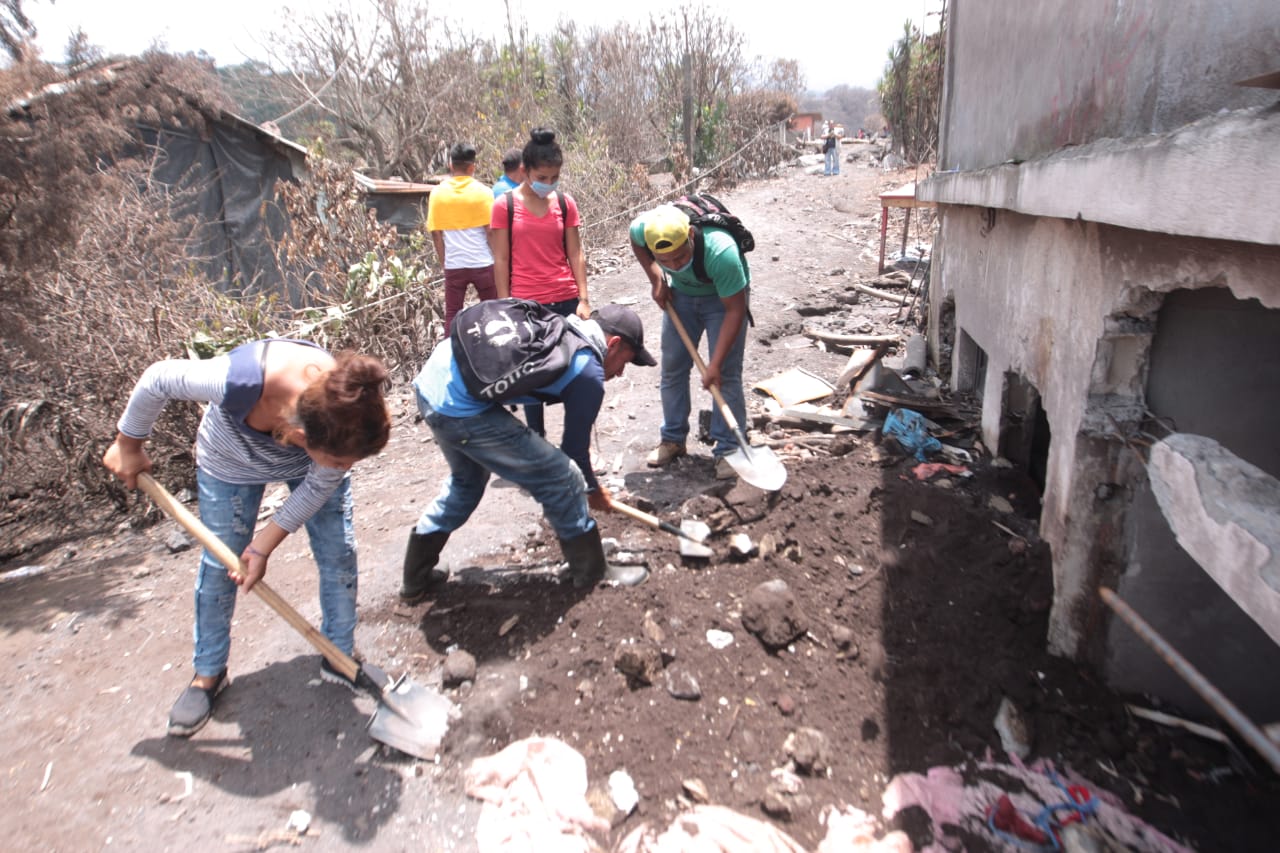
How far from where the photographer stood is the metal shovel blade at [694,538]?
345 cm

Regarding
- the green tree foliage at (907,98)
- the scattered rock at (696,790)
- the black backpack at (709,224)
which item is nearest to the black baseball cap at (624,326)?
the black backpack at (709,224)

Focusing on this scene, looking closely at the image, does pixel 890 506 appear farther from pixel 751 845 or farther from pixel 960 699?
pixel 751 845

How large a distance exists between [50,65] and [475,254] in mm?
2540

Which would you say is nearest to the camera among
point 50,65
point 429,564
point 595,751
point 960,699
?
point 595,751

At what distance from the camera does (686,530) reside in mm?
3602

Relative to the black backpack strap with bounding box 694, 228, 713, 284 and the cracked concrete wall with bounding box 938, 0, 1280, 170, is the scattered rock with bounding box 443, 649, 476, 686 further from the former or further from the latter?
the cracked concrete wall with bounding box 938, 0, 1280, 170

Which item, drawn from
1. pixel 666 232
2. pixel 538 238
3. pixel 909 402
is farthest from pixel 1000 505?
pixel 538 238

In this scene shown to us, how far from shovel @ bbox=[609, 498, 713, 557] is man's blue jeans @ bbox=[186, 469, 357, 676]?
130cm

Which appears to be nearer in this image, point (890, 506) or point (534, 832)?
point (534, 832)

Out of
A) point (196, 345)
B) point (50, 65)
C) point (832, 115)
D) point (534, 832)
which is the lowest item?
point (534, 832)

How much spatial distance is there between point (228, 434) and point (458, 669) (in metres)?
1.20

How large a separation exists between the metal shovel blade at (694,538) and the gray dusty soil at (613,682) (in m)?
0.06

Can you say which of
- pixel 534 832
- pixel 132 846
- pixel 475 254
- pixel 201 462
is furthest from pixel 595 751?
pixel 475 254

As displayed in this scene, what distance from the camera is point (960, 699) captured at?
2.69 m
